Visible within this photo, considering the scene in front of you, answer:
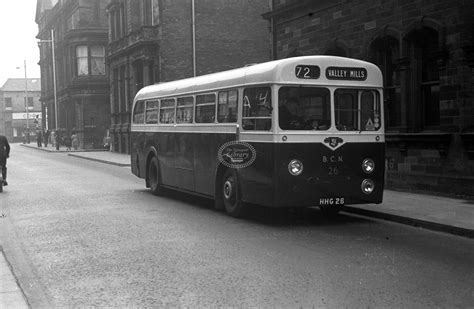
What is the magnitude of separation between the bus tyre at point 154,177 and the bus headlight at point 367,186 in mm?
6462

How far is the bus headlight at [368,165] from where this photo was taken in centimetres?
1100

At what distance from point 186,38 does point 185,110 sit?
2261cm

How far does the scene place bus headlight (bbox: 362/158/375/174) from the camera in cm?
1100

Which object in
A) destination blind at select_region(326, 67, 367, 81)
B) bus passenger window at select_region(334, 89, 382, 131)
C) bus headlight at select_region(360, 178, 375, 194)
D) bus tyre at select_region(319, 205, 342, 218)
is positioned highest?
destination blind at select_region(326, 67, 367, 81)

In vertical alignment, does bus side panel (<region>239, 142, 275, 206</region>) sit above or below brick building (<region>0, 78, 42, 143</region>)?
below

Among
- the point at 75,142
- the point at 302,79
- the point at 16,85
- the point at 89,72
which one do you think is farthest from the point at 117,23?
the point at 16,85

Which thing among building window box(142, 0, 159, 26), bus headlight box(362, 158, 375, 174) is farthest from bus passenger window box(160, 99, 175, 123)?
building window box(142, 0, 159, 26)

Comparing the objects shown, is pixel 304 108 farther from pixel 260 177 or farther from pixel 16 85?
pixel 16 85

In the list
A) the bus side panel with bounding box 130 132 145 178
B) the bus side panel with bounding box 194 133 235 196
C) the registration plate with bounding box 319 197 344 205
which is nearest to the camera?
the registration plate with bounding box 319 197 344 205

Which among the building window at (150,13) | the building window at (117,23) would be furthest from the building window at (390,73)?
the building window at (117,23)

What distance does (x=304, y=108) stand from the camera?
10672 mm

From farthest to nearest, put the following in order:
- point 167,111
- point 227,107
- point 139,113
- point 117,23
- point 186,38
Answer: point 117,23, point 186,38, point 139,113, point 167,111, point 227,107

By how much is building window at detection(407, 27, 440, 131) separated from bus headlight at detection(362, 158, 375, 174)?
4.45 m

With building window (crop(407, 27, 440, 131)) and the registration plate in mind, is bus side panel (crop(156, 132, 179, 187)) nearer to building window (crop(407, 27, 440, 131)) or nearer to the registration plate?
the registration plate
